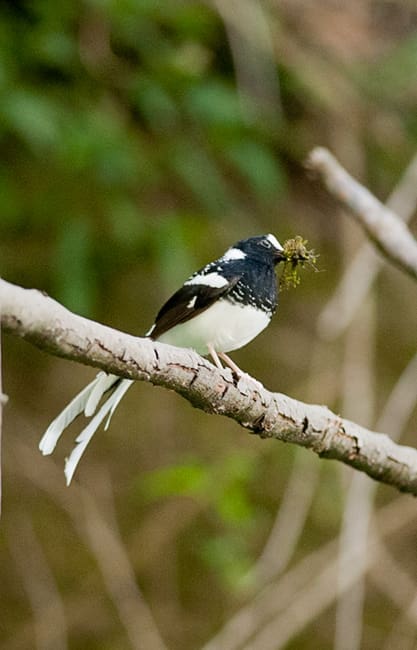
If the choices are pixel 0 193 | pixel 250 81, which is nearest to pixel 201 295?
pixel 0 193

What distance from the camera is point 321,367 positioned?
302 cm

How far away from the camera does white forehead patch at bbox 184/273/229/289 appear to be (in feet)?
4.96

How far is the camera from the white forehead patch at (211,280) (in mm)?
1513

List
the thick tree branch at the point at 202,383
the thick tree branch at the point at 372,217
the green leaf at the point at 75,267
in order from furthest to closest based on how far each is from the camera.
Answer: the green leaf at the point at 75,267
the thick tree branch at the point at 372,217
the thick tree branch at the point at 202,383

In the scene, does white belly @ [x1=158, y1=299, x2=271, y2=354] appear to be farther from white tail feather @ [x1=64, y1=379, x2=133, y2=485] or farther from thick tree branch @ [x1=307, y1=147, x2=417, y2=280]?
thick tree branch @ [x1=307, y1=147, x2=417, y2=280]

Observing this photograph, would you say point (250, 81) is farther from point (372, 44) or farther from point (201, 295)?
point (201, 295)

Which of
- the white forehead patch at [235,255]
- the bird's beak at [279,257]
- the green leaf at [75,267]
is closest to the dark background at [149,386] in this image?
the green leaf at [75,267]

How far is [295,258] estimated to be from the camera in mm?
1458

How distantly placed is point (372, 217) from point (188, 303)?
51cm

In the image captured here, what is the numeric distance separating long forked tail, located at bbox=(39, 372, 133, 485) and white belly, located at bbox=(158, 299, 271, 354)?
5.2 inches

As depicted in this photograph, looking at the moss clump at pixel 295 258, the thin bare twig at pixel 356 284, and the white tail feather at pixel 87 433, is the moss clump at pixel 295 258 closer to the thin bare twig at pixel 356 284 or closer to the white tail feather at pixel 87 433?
the white tail feather at pixel 87 433

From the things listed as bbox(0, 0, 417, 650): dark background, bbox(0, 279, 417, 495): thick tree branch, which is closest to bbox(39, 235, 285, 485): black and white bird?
bbox(0, 279, 417, 495): thick tree branch

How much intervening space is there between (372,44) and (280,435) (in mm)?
2601

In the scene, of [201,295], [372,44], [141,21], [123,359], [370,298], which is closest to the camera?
[123,359]
